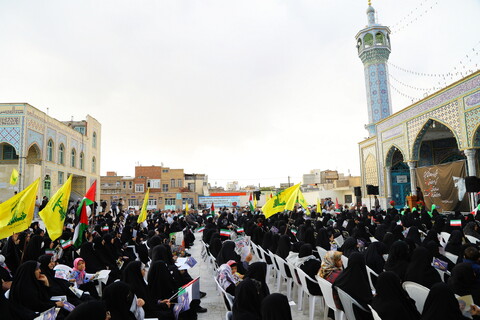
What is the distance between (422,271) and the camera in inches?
144

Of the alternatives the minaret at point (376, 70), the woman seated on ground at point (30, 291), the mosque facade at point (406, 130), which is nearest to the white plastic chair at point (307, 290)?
the woman seated on ground at point (30, 291)

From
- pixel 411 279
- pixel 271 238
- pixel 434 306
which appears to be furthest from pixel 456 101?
pixel 434 306

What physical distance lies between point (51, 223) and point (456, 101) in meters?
13.7

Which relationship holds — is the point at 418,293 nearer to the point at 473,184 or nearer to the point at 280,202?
the point at 280,202

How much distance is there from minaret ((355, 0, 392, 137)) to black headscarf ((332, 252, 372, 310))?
1877 cm

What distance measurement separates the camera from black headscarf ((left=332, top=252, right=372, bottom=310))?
325 centimetres

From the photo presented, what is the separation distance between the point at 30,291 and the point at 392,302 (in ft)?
11.5

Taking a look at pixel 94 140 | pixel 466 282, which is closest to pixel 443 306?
pixel 466 282

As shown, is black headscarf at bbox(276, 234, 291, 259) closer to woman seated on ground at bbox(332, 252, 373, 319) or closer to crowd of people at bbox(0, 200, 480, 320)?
crowd of people at bbox(0, 200, 480, 320)

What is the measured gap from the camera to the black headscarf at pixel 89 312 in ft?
7.34

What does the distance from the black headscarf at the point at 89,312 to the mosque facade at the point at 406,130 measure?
13122mm

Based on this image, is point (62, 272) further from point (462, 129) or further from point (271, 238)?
point (462, 129)

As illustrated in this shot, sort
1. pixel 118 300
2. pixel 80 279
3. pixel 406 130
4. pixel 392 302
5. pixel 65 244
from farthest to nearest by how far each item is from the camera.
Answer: pixel 406 130 < pixel 65 244 < pixel 80 279 < pixel 118 300 < pixel 392 302

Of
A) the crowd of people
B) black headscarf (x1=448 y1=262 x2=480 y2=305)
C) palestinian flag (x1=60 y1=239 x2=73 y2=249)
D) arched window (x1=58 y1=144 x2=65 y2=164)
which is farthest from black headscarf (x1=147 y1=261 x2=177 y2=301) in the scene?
arched window (x1=58 y1=144 x2=65 y2=164)
